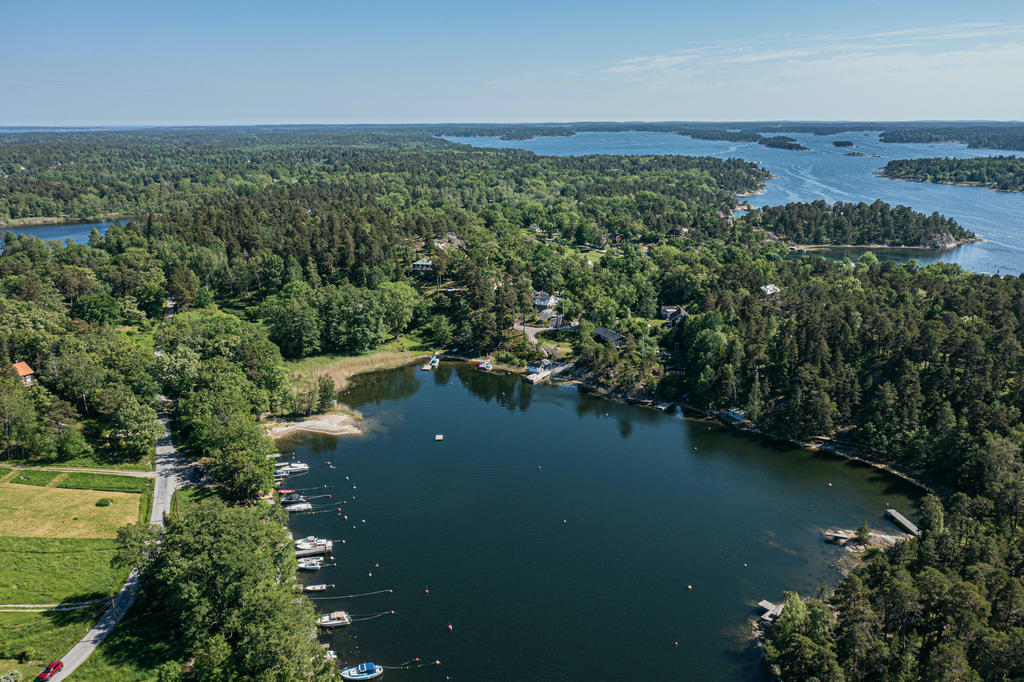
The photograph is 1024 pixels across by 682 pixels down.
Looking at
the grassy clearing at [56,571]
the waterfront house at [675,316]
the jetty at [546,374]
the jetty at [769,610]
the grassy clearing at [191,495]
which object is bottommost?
the jetty at [769,610]

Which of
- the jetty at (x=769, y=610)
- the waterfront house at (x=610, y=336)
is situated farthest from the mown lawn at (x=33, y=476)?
the waterfront house at (x=610, y=336)

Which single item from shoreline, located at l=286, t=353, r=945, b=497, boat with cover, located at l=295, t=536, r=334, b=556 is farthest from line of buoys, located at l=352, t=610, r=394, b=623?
shoreline, located at l=286, t=353, r=945, b=497

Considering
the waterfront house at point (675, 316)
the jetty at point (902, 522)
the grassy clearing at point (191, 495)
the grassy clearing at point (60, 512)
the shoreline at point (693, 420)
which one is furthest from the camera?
the waterfront house at point (675, 316)

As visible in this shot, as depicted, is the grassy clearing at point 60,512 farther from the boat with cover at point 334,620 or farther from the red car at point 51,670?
the boat with cover at point 334,620

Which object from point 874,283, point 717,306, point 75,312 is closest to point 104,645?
point 75,312

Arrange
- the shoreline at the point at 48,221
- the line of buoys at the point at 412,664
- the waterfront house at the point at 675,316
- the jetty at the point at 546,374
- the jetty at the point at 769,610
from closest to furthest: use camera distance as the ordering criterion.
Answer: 1. the line of buoys at the point at 412,664
2. the jetty at the point at 769,610
3. the jetty at the point at 546,374
4. the waterfront house at the point at 675,316
5. the shoreline at the point at 48,221

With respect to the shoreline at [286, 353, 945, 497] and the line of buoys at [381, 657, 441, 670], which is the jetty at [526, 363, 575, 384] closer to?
the shoreline at [286, 353, 945, 497]

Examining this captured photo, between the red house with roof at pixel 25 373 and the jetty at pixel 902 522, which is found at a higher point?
the red house with roof at pixel 25 373
